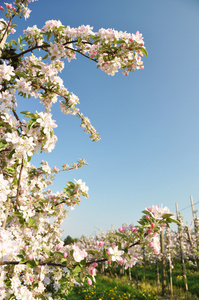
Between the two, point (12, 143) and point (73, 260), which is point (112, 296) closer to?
point (73, 260)

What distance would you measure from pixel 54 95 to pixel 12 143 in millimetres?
1412

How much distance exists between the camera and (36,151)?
1.89m

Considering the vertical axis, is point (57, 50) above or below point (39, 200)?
above

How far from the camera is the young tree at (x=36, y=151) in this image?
166 centimetres

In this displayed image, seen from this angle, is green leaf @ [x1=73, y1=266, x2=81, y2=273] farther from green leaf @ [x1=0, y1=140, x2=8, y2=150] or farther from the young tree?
green leaf @ [x1=0, y1=140, x2=8, y2=150]

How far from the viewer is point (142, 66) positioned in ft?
8.04

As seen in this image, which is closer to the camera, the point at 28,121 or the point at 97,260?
the point at 97,260

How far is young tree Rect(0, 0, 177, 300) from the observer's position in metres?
1.66

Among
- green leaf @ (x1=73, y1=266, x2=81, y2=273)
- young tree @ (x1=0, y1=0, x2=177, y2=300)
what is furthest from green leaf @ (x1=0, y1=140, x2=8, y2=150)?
green leaf @ (x1=73, y1=266, x2=81, y2=273)

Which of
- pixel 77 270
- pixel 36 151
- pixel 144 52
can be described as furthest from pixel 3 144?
pixel 144 52

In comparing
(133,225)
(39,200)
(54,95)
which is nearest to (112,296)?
(39,200)

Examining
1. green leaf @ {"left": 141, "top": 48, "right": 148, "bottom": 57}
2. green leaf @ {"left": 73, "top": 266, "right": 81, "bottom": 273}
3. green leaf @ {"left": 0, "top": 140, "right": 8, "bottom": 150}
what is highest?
green leaf @ {"left": 141, "top": 48, "right": 148, "bottom": 57}

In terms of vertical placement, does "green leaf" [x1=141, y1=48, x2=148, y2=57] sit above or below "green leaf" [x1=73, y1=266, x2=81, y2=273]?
above

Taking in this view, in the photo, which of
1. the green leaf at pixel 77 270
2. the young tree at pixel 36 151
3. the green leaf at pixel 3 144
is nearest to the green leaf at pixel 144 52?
the young tree at pixel 36 151
